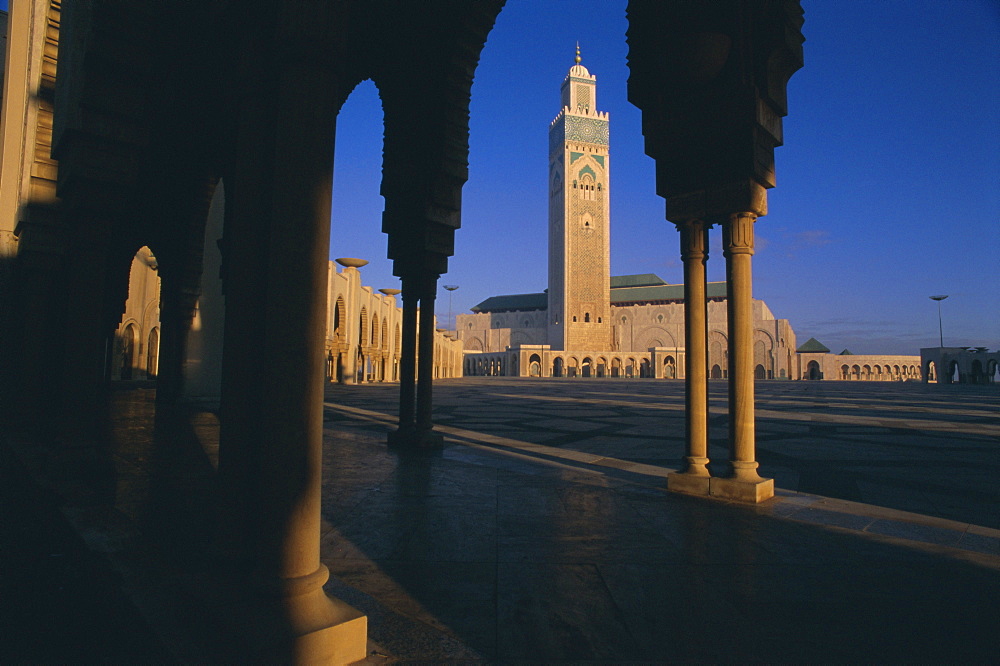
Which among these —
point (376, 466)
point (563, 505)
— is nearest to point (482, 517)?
point (563, 505)

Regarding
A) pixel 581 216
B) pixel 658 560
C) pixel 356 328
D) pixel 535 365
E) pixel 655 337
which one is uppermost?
pixel 581 216

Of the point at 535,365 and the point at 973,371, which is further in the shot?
the point at 535,365

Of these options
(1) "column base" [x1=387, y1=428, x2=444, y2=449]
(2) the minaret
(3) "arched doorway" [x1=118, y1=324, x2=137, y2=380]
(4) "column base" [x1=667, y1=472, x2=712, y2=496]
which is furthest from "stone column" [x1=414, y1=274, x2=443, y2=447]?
(2) the minaret

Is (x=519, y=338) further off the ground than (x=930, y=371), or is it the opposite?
(x=519, y=338)

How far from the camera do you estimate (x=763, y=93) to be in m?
4.24

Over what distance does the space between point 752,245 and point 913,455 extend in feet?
12.6

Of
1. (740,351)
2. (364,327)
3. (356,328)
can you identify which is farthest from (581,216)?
(740,351)

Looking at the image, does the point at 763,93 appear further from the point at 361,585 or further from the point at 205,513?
the point at 205,513

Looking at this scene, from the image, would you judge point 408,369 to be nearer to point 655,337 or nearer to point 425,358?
point 425,358

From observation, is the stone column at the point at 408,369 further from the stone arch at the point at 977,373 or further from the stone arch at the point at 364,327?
the stone arch at the point at 977,373

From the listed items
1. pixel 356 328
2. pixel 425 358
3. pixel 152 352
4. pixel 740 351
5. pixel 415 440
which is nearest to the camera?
pixel 740 351

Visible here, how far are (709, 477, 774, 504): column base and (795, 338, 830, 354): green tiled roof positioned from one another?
3053 inches

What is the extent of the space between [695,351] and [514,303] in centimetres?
8647

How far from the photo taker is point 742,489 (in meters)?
3.99
